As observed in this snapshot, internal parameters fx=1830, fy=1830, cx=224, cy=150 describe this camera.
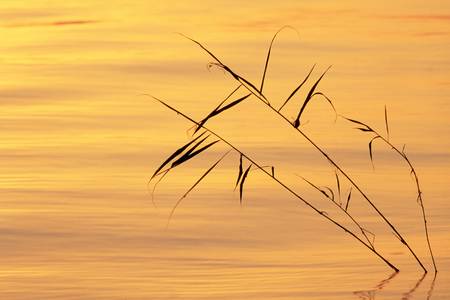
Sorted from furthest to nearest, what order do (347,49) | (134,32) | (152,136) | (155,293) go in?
(134,32) < (347,49) < (152,136) < (155,293)

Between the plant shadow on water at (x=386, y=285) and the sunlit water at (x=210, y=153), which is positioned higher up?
the sunlit water at (x=210, y=153)

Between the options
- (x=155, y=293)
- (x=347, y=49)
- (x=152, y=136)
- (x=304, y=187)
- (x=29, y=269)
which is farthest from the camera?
(x=347, y=49)

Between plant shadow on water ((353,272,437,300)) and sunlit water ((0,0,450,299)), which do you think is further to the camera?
sunlit water ((0,0,450,299))

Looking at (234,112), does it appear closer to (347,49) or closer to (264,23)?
(347,49)

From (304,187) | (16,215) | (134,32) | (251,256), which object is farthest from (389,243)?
(134,32)

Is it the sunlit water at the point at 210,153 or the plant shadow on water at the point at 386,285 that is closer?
the plant shadow on water at the point at 386,285

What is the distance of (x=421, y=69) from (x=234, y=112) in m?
1.33

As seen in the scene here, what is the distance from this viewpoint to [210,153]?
7.40 metres

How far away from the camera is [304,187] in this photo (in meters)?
6.75

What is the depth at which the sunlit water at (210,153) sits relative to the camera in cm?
548

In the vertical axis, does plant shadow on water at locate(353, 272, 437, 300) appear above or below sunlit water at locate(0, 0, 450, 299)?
below

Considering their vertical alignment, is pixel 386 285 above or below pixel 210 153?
below

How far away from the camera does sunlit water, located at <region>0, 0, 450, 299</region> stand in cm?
548

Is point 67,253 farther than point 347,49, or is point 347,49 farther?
point 347,49
